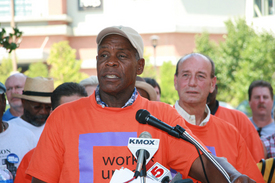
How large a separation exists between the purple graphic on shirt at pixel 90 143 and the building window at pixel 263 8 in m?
29.2

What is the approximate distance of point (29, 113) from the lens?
5.53m

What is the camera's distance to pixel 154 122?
2.37 metres

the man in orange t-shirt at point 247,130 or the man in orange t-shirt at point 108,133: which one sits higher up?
the man in orange t-shirt at point 108,133

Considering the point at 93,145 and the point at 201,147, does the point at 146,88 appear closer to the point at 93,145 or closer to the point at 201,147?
the point at 93,145

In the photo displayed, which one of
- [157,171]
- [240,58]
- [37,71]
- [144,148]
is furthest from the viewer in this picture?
[37,71]

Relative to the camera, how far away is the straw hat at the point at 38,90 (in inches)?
220

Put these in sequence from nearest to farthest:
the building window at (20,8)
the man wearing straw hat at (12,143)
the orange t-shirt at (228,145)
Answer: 1. the orange t-shirt at (228,145)
2. the man wearing straw hat at (12,143)
3. the building window at (20,8)

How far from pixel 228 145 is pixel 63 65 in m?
25.8

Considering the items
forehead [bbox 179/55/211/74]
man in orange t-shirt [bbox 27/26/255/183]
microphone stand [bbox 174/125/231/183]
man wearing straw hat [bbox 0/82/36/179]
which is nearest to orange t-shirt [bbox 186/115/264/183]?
forehead [bbox 179/55/211/74]

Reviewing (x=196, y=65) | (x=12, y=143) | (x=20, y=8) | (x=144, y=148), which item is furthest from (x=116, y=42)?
(x=20, y=8)

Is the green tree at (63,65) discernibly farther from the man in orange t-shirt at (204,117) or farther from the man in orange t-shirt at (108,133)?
the man in orange t-shirt at (108,133)

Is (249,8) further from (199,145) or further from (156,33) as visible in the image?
(199,145)

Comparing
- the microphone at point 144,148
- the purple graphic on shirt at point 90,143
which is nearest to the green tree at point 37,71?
the purple graphic on shirt at point 90,143

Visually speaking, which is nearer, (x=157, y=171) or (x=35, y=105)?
(x=157, y=171)
